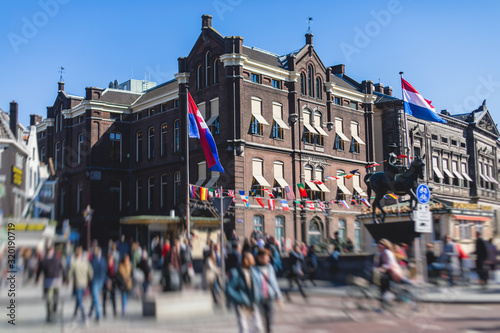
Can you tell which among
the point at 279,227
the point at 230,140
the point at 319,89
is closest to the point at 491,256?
the point at 230,140

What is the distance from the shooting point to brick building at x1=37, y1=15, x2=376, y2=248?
135 ft

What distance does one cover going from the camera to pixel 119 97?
2178 inches

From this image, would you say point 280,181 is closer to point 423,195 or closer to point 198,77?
point 198,77

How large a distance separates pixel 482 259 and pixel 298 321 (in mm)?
8685

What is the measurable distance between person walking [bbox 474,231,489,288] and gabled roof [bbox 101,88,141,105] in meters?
40.7

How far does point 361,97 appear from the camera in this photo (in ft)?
171

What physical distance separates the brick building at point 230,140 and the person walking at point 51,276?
25064mm

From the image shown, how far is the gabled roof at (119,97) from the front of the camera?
53969 mm

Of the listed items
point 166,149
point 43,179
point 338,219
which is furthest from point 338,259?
point 166,149

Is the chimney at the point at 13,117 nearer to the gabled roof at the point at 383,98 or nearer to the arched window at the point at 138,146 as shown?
the arched window at the point at 138,146

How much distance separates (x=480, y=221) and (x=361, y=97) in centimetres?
2610

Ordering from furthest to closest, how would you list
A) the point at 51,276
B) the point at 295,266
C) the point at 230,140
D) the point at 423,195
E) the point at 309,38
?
1. the point at 309,38
2. the point at 230,140
3. the point at 295,266
4. the point at 423,195
5. the point at 51,276

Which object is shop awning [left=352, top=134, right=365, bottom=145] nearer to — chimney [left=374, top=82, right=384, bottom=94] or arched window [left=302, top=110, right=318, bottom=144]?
arched window [left=302, top=110, right=318, bottom=144]

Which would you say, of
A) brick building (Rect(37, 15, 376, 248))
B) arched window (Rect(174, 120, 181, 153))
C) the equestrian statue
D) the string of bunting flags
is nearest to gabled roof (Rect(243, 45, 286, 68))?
brick building (Rect(37, 15, 376, 248))
